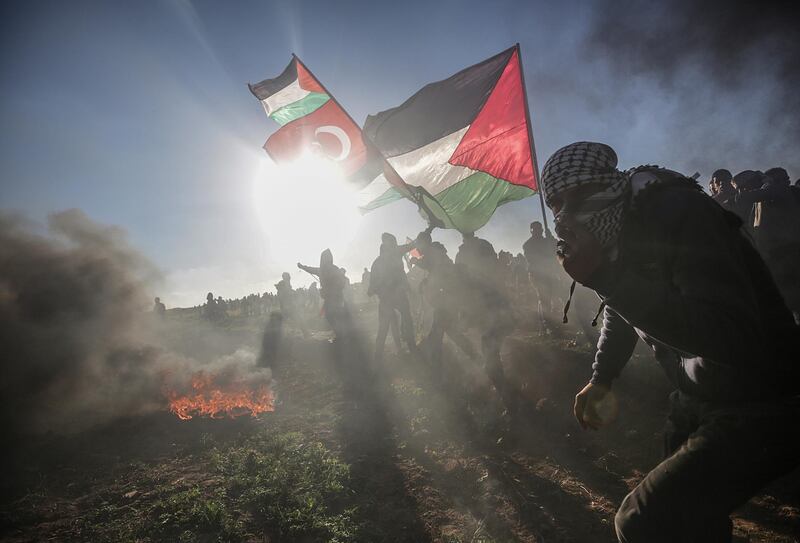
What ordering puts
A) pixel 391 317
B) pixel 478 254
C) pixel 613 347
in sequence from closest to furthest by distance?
pixel 613 347, pixel 478 254, pixel 391 317

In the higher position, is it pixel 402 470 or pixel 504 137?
pixel 504 137

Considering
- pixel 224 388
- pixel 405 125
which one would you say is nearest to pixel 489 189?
pixel 405 125

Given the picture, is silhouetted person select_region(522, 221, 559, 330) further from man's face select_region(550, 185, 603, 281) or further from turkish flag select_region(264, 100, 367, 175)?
man's face select_region(550, 185, 603, 281)

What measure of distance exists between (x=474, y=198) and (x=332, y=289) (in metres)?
5.61

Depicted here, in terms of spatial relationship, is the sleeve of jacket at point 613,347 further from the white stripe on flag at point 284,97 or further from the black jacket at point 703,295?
the white stripe on flag at point 284,97

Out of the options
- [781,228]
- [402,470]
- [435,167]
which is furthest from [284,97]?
[781,228]

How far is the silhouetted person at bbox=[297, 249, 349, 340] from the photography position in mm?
10852

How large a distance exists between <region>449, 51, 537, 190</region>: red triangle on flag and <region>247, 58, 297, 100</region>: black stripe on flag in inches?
193

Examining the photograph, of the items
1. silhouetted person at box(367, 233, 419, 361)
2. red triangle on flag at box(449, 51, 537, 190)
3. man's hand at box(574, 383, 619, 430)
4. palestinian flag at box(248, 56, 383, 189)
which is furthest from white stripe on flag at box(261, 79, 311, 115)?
man's hand at box(574, 383, 619, 430)

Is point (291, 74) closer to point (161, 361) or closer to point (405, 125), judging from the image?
point (405, 125)

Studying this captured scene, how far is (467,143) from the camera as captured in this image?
722cm

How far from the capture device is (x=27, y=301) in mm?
9508

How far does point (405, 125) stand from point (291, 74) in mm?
3323

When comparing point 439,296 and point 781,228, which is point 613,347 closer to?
point 439,296
